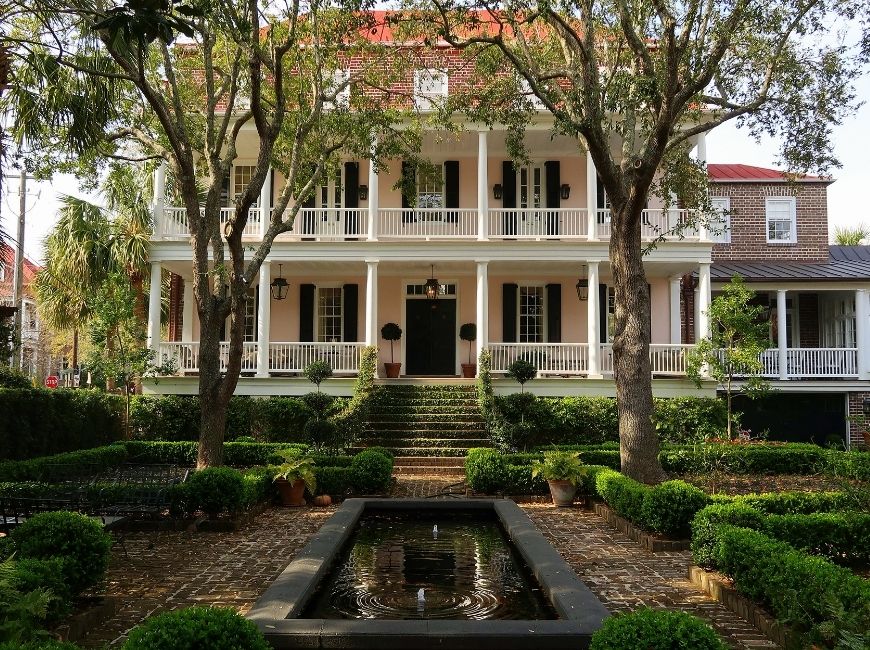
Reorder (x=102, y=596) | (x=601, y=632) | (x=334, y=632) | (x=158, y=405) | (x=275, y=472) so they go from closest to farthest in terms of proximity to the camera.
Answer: (x=601, y=632) → (x=334, y=632) → (x=102, y=596) → (x=275, y=472) → (x=158, y=405)

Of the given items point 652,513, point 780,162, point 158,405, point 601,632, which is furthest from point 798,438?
point 601,632

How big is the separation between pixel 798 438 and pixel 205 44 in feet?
61.5

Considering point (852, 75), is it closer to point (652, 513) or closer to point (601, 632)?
point (652, 513)

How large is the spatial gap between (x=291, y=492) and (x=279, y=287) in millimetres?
8699

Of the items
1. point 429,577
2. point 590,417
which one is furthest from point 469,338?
point 429,577

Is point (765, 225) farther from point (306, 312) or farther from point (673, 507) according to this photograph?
point (673, 507)

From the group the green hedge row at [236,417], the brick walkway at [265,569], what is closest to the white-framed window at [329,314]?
the green hedge row at [236,417]

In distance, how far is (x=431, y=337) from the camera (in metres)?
20.6

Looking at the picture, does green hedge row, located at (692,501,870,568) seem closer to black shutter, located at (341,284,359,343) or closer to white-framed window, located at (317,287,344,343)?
black shutter, located at (341,284,359,343)

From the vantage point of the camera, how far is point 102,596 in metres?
6.07

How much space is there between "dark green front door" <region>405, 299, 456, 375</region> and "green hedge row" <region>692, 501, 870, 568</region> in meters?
13.4

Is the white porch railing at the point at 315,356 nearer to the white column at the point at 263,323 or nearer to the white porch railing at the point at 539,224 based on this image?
the white column at the point at 263,323

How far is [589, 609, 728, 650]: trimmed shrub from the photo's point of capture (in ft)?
12.1

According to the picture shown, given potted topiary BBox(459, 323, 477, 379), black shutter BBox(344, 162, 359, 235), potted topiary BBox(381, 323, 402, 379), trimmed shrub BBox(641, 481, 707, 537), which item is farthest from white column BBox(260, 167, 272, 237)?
trimmed shrub BBox(641, 481, 707, 537)
